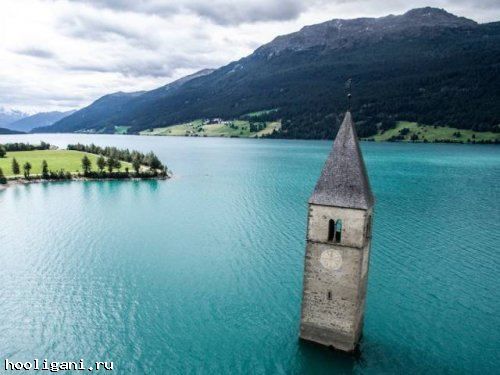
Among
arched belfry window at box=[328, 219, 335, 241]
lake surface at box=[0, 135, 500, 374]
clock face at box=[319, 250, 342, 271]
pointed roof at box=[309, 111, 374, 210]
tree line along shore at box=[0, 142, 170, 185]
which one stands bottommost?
lake surface at box=[0, 135, 500, 374]

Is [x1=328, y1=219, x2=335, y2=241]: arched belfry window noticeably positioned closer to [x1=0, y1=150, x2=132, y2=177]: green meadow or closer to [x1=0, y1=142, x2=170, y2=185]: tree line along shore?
[x1=0, y1=142, x2=170, y2=185]: tree line along shore

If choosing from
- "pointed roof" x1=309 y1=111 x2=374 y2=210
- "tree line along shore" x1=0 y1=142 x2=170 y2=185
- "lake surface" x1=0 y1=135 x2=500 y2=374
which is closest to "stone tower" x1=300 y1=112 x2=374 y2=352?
"pointed roof" x1=309 y1=111 x2=374 y2=210

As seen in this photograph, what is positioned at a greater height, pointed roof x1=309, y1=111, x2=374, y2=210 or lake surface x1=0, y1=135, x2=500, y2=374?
pointed roof x1=309, y1=111, x2=374, y2=210

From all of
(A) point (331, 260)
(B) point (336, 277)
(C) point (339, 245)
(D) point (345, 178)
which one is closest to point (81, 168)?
(A) point (331, 260)

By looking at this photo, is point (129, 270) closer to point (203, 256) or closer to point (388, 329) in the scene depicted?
point (203, 256)

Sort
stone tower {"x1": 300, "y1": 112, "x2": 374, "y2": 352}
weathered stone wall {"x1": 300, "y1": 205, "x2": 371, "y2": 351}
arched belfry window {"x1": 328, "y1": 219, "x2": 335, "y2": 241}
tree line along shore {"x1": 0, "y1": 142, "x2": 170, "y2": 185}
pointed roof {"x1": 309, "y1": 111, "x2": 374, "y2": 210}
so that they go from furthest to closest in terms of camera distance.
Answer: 1. tree line along shore {"x1": 0, "y1": 142, "x2": 170, "y2": 185}
2. arched belfry window {"x1": 328, "y1": 219, "x2": 335, "y2": 241}
3. weathered stone wall {"x1": 300, "y1": 205, "x2": 371, "y2": 351}
4. stone tower {"x1": 300, "y1": 112, "x2": 374, "y2": 352}
5. pointed roof {"x1": 309, "y1": 111, "x2": 374, "y2": 210}

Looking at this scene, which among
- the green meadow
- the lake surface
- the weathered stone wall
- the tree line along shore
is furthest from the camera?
the green meadow
